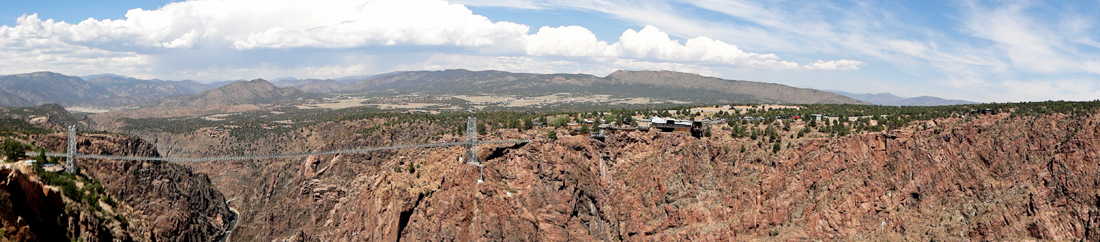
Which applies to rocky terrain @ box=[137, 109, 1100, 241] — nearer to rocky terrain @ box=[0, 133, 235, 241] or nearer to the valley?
the valley

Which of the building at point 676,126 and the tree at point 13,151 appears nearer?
the tree at point 13,151

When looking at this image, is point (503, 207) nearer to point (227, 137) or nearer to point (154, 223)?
point (154, 223)

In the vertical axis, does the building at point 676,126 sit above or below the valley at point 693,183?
above

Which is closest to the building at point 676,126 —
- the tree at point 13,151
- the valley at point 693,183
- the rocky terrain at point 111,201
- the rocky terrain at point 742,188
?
the valley at point 693,183

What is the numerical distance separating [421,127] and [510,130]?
71.3 ft

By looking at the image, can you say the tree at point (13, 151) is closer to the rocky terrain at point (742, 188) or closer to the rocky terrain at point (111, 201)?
the rocky terrain at point (111, 201)

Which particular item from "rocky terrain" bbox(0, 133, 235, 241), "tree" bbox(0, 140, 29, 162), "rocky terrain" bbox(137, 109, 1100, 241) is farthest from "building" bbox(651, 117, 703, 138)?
"tree" bbox(0, 140, 29, 162)

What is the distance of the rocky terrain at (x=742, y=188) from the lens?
55969mm

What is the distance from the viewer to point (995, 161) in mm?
59719

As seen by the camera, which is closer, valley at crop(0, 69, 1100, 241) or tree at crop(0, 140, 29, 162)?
tree at crop(0, 140, 29, 162)

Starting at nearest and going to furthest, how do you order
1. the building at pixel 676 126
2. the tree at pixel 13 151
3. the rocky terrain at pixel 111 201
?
the rocky terrain at pixel 111 201
the tree at pixel 13 151
the building at pixel 676 126

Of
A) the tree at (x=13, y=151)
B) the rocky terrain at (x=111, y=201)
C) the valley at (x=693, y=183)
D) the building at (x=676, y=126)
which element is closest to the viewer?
the rocky terrain at (x=111, y=201)

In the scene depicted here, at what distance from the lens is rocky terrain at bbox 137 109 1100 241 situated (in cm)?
5597

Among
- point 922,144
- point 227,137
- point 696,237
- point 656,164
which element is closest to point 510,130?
point 656,164
